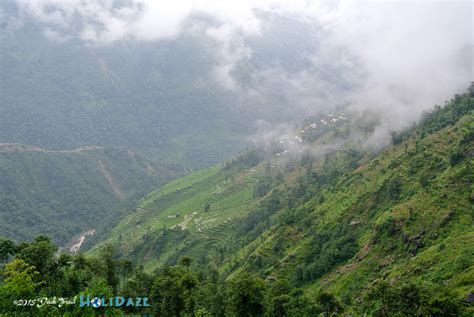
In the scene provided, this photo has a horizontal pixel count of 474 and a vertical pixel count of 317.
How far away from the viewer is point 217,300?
92812mm

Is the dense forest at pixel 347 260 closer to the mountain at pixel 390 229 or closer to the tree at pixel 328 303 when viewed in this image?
the tree at pixel 328 303

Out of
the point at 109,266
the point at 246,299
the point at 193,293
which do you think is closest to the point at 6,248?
the point at 109,266

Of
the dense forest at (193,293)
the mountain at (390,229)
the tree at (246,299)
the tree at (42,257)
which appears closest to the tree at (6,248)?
the dense forest at (193,293)

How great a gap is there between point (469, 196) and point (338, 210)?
52334 mm

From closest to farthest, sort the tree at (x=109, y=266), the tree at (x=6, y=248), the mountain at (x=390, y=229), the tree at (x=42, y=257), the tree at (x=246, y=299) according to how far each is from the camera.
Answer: the tree at (x=246, y=299)
the tree at (x=42, y=257)
the tree at (x=6, y=248)
the mountain at (x=390, y=229)
the tree at (x=109, y=266)

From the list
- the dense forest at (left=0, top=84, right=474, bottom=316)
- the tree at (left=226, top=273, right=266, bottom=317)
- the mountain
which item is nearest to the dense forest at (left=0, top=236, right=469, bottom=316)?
the tree at (left=226, top=273, right=266, bottom=317)

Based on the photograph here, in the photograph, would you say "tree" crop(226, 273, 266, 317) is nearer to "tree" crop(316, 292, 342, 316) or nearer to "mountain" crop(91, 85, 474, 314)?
"tree" crop(316, 292, 342, 316)

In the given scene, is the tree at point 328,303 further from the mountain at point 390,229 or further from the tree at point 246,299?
the tree at point 246,299

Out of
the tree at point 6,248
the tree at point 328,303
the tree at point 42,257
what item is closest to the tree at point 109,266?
the tree at point 42,257

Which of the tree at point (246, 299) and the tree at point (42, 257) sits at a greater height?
the tree at point (42, 257)

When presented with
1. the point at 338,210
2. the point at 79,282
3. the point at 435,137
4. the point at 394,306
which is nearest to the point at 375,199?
the point at 338,210

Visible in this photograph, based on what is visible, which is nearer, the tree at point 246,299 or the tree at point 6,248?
the tree at point 246,299

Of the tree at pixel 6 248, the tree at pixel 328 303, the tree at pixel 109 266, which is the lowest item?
the tree at pixel 328 303

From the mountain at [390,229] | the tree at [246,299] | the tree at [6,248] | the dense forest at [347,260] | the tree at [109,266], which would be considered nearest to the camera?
the dense forest at [347,260]
